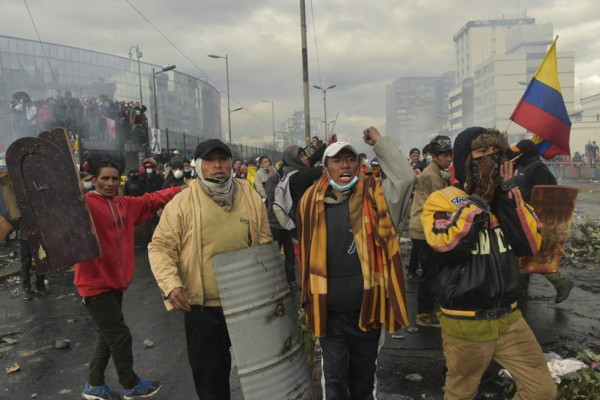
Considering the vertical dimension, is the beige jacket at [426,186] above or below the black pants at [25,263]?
above

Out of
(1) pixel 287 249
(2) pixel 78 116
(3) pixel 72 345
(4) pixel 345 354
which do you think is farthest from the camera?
(2) pixel 78 116

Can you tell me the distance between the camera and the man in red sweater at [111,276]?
140 inches

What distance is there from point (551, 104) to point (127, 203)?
4.85 metres

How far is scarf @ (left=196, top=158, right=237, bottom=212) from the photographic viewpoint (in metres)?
2.84

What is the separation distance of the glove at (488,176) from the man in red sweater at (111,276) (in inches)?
94.9

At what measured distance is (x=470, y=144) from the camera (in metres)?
2.57

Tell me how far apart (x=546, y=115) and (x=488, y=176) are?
3.76 m

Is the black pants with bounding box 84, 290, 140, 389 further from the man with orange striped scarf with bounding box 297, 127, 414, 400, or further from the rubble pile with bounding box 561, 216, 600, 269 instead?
the rubble pile with bounding box 561, 216, 600, 269

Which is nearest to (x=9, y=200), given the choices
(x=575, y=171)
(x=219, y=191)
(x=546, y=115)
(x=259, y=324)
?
(x=219, y=191)

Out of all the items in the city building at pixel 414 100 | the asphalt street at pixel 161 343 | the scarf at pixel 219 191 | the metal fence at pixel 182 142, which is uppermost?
the city building at pixel 414 100

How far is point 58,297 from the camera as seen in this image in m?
6.92

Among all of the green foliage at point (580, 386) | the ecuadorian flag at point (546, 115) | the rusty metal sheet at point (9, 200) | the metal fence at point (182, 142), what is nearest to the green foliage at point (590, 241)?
the ecuadorian flag at point (546, 115)

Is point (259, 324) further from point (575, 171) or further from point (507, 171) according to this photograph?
point (575, 171)

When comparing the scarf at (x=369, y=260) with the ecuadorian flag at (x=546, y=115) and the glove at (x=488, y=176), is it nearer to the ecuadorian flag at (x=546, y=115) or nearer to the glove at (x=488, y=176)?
the glove at (x=488, y=176)
